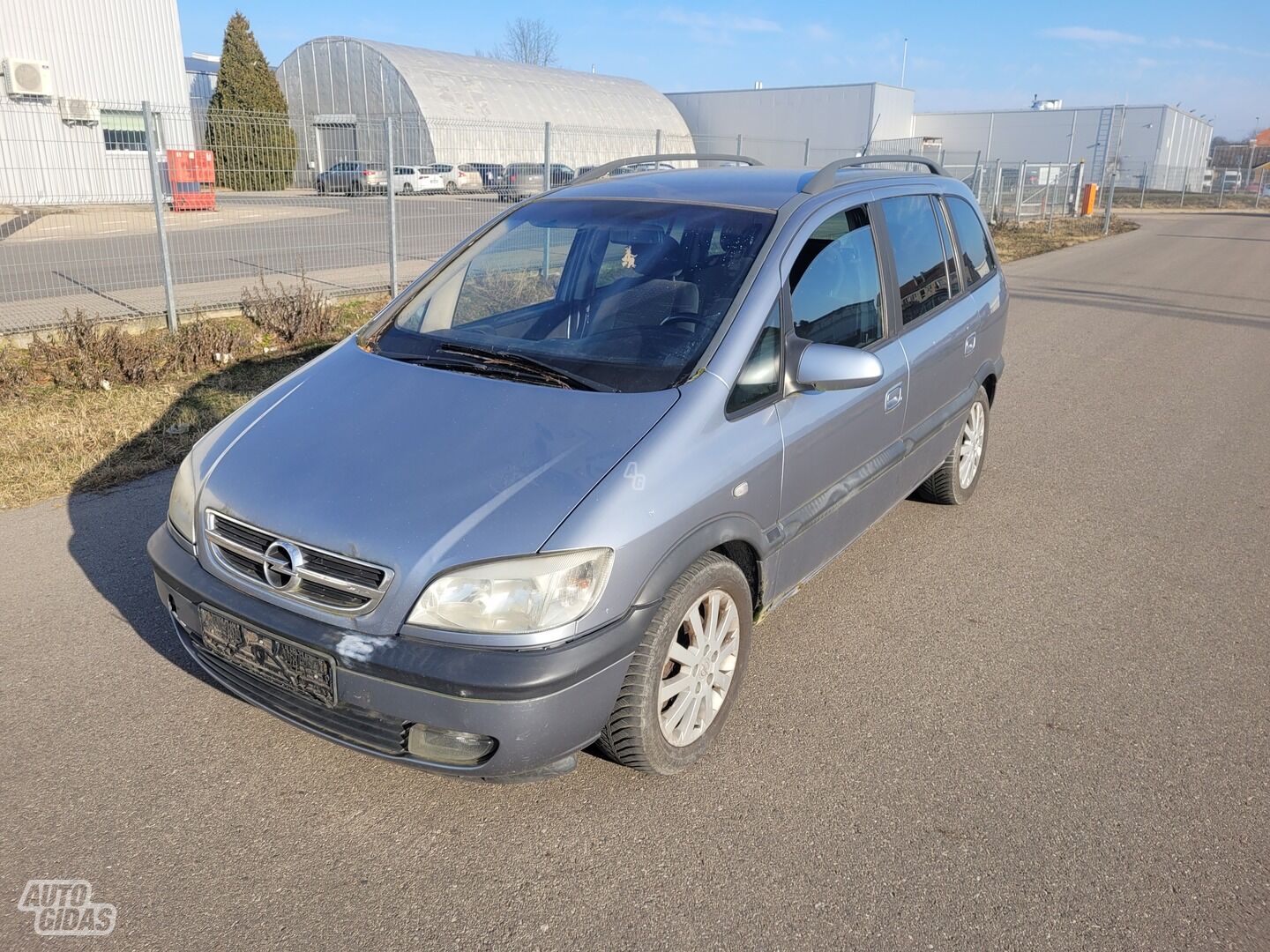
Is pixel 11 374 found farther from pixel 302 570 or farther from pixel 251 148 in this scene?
pixel 302 570

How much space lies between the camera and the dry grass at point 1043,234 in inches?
893

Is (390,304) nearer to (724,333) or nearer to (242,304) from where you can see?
(724,333)

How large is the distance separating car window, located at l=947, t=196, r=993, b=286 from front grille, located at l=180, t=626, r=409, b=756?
3820mm

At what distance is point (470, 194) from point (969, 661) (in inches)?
424

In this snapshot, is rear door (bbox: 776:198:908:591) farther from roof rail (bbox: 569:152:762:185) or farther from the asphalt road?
roof rail (bbox: 569:152:762:185)

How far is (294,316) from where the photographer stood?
8883mm

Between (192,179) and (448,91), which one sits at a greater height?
(448,91)

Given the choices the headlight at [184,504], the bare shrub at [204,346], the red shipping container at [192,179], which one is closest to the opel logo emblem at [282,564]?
the headlight at [184,504]

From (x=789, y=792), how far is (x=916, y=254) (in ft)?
8.60

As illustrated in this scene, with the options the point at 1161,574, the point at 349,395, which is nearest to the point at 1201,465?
the point at 1161,574

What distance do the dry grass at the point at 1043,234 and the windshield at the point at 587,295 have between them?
1743cm

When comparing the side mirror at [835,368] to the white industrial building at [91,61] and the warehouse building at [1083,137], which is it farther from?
the warehouse building at [1083,137]

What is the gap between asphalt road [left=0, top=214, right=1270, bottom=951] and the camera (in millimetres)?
2422

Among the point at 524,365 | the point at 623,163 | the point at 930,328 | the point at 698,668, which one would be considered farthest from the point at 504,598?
the point at 623,163
